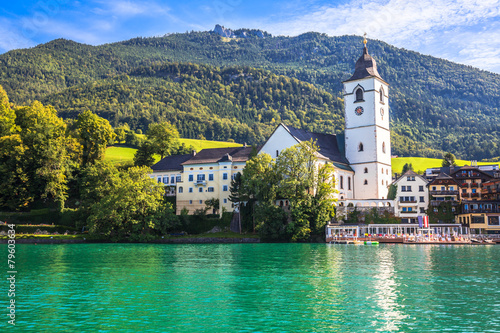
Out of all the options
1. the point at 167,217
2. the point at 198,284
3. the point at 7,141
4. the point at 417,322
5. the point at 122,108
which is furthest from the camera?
the point at 122,108

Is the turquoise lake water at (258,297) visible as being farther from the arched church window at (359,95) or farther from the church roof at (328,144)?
the arched church window at (359,95)

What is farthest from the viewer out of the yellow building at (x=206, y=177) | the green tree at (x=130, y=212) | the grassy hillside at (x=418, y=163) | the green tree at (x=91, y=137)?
the grassy hillside at (x=418, y=163)

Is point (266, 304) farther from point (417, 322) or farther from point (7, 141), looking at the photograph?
point (7, 141)

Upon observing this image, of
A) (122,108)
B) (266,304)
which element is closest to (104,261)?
(266,304)

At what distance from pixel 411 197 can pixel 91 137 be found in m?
56.8

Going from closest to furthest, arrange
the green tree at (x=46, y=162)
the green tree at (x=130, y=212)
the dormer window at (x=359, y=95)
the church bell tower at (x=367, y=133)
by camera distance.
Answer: the green tree at (x=130, y=212)
the green tree at (x=46, y=162)
the church bell tower at (x=367, y=133)
the dormer window at (x=359, y=95)

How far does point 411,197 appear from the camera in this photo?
7894cm

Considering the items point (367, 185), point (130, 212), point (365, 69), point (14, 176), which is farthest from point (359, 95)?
point (14, 176)

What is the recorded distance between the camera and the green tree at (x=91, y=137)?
309 feet

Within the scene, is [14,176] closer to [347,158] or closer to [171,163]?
[171,163]

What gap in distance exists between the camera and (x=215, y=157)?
89438mm

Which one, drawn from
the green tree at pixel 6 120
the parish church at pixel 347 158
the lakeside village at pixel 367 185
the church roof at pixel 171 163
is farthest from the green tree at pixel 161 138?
the green tree at pixel 6 120

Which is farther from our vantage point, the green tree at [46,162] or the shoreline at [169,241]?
the green tree at [46,162]

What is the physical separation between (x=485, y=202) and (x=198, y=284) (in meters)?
61.3
